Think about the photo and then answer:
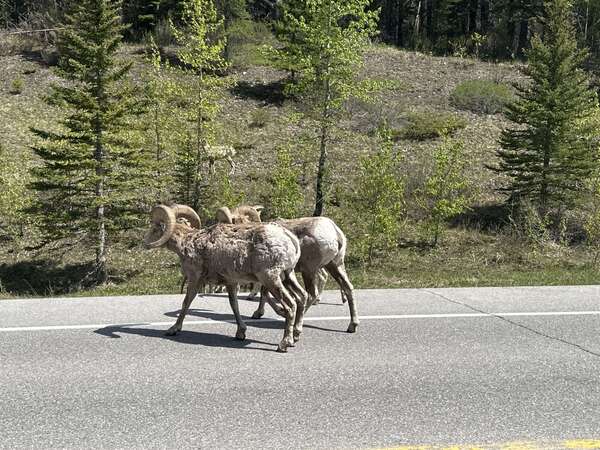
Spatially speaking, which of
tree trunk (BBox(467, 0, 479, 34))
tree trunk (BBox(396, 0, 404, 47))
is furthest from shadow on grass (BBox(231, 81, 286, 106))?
tree trunk (BBox(467, 0, 479, 34))

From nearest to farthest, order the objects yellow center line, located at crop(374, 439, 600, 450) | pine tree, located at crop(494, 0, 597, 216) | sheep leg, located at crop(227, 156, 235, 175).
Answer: yellow center line, located at crop(374, 439, 600, 450)
pine tree, located at crop(494, 0, 597, 216)
sheep leg, located at crop(227, 156, 235, 175)

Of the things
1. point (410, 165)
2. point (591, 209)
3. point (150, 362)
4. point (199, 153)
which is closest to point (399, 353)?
point (150, 362)

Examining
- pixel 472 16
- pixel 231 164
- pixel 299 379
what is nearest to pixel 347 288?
pixel 299 379

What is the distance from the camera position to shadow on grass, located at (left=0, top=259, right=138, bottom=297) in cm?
2012

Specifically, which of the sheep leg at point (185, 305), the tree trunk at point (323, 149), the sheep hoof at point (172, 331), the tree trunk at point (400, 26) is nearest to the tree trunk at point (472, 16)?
the tree trunk at point (400, 26)

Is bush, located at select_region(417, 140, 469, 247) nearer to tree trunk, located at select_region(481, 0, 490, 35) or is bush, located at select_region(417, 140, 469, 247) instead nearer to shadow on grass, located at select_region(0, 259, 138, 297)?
shadow on grass, located at select_region(0, 259, 138, 297)

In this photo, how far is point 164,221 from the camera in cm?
775

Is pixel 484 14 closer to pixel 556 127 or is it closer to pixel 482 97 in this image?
pixel 482 97

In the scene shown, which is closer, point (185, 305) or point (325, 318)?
point (185, 305)

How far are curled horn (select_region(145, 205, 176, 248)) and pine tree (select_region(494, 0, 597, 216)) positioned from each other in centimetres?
1940

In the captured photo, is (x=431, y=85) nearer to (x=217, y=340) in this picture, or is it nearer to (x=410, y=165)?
(x=410, y=165)

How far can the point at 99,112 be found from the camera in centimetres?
1961

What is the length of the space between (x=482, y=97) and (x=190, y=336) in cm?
3329

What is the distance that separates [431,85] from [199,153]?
2243 cm
